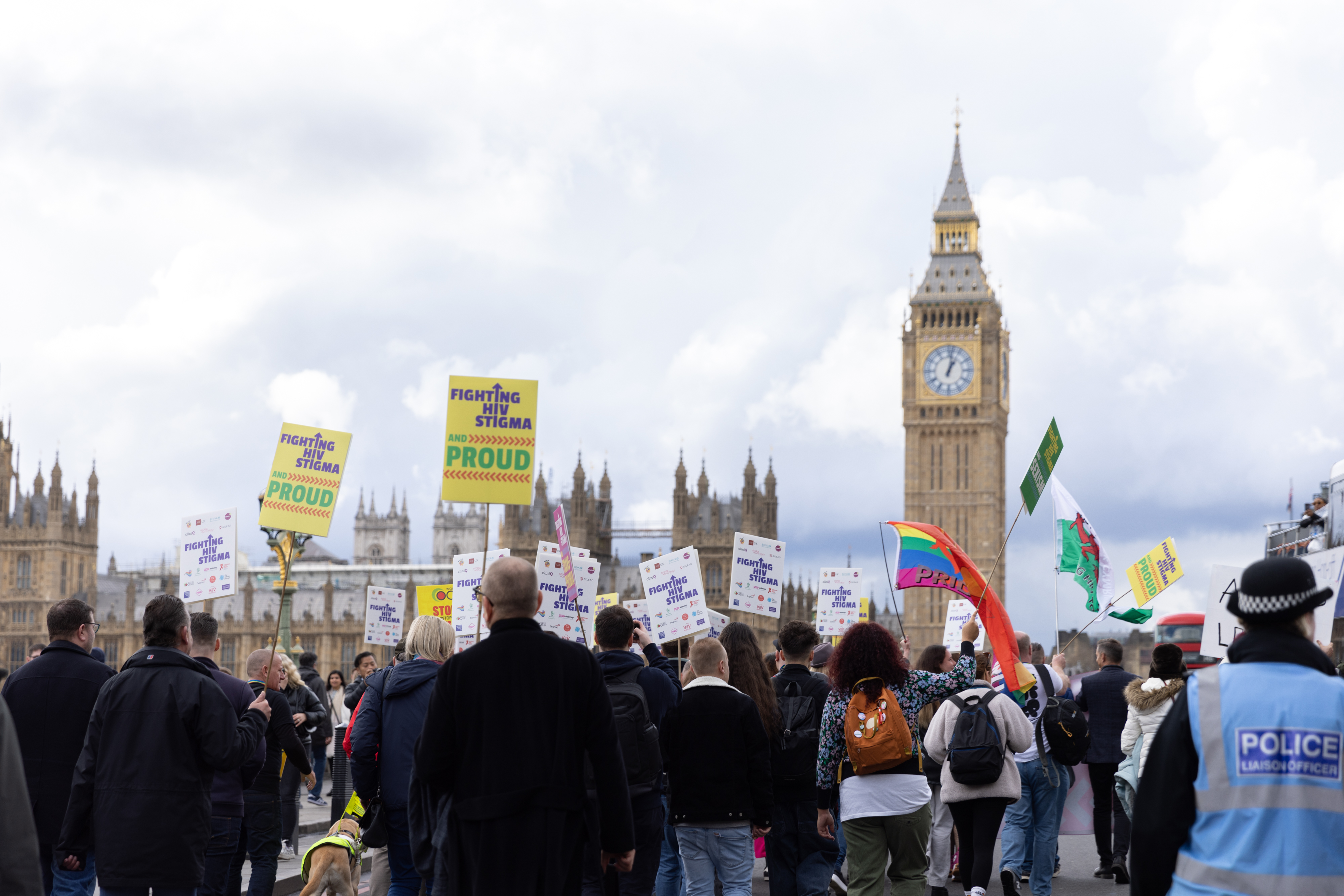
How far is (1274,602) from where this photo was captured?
12.7 feet

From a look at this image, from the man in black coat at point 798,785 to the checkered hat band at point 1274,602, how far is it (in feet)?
14.0

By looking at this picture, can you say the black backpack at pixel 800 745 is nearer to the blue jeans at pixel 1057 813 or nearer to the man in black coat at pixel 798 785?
the man in black coat at pixel 798 785

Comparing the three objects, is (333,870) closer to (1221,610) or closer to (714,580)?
(1221,610)

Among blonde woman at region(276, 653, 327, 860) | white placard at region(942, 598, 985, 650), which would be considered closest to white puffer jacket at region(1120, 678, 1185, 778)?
blonde woman at region(276, 653, 327, 860)

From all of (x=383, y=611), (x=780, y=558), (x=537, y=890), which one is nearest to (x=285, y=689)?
(x=537, y=890)

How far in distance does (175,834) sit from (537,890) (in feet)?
5.85

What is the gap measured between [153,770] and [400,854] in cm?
180

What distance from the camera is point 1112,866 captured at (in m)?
10.8

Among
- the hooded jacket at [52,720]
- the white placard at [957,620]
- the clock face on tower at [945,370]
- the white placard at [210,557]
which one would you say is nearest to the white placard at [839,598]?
the white placard at [957,620]

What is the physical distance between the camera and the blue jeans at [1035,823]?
9.71 m

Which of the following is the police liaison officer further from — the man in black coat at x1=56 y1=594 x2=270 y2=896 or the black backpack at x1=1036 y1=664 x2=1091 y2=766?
the black backpack at x1=1036 y1=664 x2=1091 y2=766

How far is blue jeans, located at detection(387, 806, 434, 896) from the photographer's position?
7273 mm

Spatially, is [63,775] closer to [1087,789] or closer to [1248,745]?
[1248,745]

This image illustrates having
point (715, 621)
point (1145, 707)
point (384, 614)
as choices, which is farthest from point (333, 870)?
point (715, 621)
